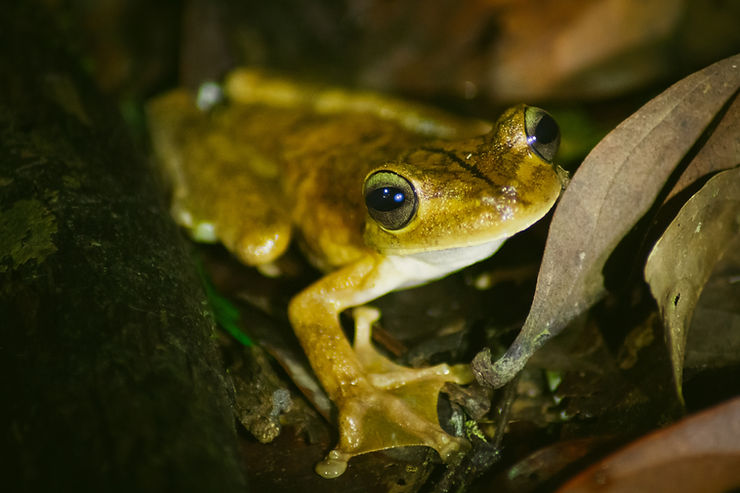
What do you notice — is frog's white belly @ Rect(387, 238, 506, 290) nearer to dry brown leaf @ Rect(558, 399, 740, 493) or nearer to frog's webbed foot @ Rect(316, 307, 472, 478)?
frog's webbed foot @ Rect(316, 307, 472, 478)

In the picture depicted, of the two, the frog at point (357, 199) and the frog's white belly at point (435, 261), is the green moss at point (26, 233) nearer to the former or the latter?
the frog at point (357, 199)

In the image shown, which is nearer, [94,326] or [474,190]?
[94,326]

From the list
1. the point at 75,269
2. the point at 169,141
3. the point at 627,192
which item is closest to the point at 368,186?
the point at 627,192

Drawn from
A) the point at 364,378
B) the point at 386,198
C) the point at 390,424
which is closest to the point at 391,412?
the point at 390,424

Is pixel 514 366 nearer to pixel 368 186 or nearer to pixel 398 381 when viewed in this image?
pixel 398 381

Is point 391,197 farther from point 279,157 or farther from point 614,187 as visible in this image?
point 279,157

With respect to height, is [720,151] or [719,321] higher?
[720,151]
